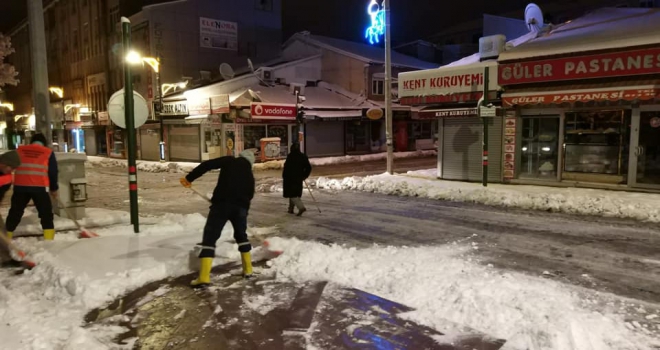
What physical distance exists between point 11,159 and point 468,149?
1298 cm

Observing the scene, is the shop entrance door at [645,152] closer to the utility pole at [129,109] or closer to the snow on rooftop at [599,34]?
the snow on rooftop at [599,34]

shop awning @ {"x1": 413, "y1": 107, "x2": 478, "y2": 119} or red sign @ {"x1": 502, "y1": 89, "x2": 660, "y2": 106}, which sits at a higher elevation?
red sign @ {"x1": 502, "y1": 89, "x2": 660, "y2": 106}

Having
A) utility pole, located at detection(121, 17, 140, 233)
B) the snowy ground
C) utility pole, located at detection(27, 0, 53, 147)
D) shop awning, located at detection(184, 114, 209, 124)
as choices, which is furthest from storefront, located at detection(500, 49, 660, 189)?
shop awning, located at detection(184, 114, 209, 124)

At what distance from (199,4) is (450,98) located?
2304cm

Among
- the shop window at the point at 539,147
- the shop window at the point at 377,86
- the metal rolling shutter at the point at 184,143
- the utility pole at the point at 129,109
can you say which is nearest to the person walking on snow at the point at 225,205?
the utility pole at the point at 129,109

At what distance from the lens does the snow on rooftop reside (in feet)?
41.1

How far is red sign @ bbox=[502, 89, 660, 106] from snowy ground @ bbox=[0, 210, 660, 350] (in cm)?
726

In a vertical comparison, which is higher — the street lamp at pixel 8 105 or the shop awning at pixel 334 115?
the street lamp at pixel 8 105

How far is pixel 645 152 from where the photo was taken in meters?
12.9

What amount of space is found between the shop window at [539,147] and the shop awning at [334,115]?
15416mm

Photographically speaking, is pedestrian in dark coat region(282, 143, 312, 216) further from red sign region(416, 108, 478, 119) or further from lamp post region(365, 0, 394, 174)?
lamp post region(365, 0, 394, 174)

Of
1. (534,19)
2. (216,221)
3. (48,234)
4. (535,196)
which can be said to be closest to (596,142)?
(535,196)

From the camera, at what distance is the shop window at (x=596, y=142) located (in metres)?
13.3

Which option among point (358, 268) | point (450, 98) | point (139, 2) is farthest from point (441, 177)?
point (139, 2)
